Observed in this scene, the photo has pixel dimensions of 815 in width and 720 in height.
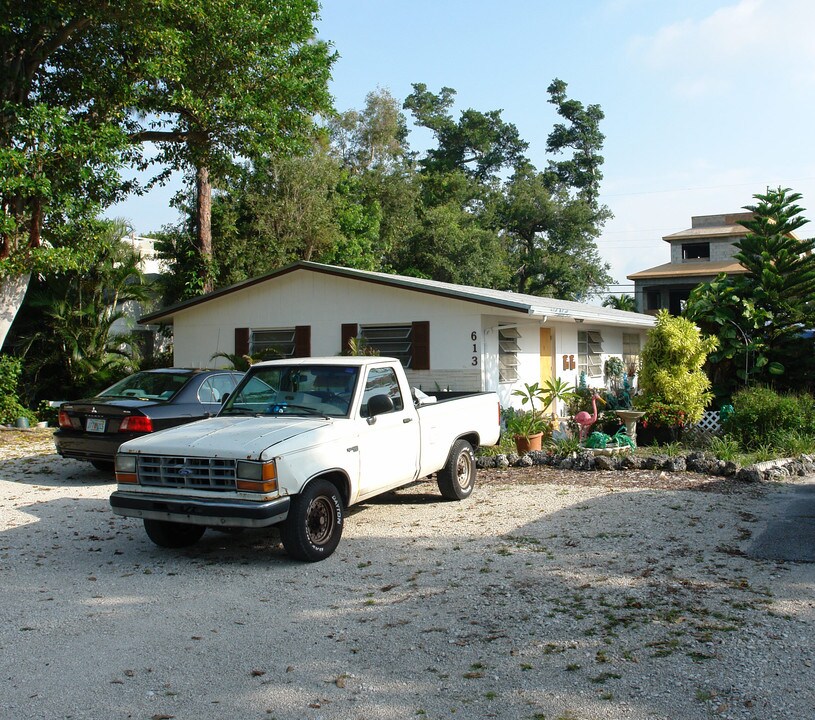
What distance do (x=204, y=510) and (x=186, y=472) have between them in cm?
44

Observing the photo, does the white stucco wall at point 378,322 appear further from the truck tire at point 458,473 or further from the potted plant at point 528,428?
the truck tire at point 458,473

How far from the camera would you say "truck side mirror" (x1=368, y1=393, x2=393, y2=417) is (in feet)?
25.4

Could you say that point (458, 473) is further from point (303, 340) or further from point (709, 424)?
point (709, 424)

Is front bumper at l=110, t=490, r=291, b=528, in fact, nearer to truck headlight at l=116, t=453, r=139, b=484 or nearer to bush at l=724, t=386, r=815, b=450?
truck headlight at l=116, t=453, r=139, b=484

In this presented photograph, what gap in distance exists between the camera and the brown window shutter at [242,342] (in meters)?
18.5

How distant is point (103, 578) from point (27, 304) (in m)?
16.7

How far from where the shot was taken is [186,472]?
6914 millimetres

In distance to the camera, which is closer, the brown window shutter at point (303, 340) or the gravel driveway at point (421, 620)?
the gravel driveway at point (421, 620)

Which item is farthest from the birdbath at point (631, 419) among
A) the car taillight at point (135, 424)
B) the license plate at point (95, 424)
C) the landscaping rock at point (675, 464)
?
the license plate at point (95, 424)

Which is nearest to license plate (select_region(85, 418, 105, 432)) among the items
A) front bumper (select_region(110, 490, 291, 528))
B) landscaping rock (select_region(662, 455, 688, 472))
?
front bumper (select_region(110, 490, 291, 528))

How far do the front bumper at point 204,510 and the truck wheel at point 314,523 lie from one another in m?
0.16

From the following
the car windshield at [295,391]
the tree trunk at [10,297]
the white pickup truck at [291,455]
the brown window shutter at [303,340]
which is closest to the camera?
the white pickup truck at [291,455]

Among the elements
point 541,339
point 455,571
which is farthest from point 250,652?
point 541,339

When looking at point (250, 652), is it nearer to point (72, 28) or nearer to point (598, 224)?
point (72, 28)
